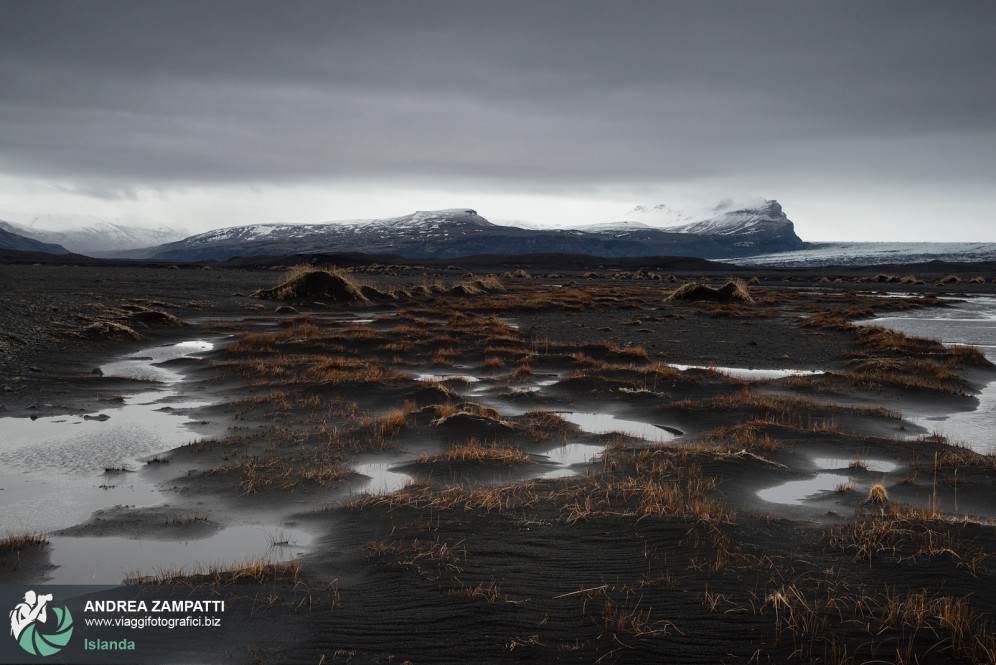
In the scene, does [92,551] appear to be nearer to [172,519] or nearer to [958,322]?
[172,519]

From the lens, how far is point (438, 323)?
103 ft

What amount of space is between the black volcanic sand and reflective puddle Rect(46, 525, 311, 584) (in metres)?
0.24

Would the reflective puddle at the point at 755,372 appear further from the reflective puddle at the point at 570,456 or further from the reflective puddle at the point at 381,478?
the reflective puddle at the point at 381,478

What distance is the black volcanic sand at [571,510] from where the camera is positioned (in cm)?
524

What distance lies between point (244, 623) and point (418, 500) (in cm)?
303

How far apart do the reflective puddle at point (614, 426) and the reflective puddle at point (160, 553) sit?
22.5 feet

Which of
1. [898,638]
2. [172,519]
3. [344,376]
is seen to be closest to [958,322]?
[344,376]

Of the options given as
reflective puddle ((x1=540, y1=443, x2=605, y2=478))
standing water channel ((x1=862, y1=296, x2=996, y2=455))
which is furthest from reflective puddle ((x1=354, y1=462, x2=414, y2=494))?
standing water channel ((x1=862, y1=296, x2=996, y2=455))

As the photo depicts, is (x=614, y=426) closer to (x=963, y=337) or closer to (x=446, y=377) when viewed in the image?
(x=446, y=377)

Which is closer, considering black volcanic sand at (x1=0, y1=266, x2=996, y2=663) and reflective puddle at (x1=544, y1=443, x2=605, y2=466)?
black volcanic sand at (x1=0, y1=266, x2=996, y2=663)

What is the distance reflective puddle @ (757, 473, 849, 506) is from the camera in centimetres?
889

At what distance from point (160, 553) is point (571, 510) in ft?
14.4

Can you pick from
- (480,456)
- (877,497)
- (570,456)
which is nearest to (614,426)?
(570,456)

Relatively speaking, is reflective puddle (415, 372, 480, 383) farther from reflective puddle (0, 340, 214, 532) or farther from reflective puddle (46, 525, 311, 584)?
reflective puddle (46, 525, 311, 584)
